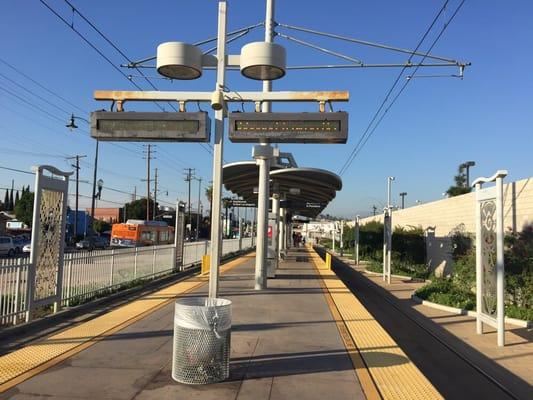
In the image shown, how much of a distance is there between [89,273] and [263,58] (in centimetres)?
677

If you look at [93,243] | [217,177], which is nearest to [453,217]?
[217,177]

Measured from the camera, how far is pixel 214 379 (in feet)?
19.1

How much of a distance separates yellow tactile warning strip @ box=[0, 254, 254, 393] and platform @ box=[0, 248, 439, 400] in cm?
1

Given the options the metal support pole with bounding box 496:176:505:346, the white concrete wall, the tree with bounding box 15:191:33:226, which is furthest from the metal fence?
the tree with bounding box 15:191:33:226

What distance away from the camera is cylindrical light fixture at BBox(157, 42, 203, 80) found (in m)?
8.32

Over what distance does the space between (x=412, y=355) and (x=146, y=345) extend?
4.60 metres

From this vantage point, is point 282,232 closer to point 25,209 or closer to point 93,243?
point 93,243

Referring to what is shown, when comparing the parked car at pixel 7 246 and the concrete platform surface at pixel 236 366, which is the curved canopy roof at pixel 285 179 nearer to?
the concrete platform surface at pixel 236 366

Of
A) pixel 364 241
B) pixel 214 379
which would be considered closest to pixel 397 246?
pixel 364 241

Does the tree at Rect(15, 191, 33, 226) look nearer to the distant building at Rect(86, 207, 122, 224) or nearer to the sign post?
the distant building at Rect(86, 207, 122, 224)

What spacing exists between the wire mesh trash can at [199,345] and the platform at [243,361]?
0.44 feet

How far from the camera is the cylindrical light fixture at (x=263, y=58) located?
834 centimetres

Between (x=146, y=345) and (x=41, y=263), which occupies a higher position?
(x=41, y=263)

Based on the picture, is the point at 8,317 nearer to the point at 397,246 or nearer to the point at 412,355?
the point at 412,355
